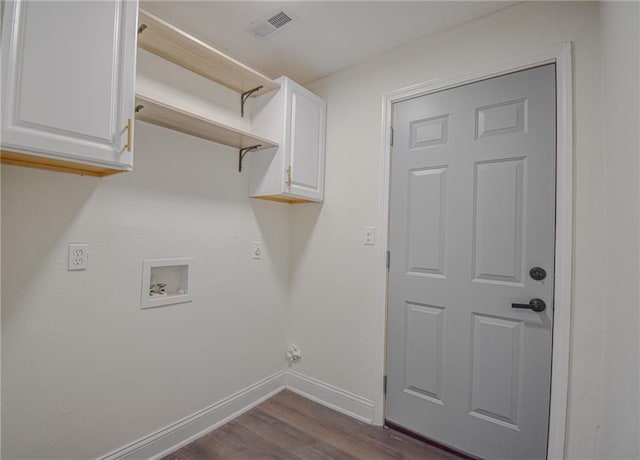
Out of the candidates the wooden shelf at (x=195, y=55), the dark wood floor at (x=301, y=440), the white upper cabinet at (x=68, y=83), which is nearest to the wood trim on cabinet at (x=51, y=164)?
the white upper cabinet at (x=68, y=83)

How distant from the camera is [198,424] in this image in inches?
74.7

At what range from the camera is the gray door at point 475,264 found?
1562 millimetres

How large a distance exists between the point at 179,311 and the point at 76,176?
908mm

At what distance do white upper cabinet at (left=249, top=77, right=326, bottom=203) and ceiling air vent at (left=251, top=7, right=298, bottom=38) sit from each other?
11.3 inches

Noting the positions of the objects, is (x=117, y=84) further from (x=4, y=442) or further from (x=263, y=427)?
(x=263, y=427)

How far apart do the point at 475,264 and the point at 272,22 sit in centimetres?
189

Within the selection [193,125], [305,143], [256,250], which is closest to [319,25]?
[305,143]

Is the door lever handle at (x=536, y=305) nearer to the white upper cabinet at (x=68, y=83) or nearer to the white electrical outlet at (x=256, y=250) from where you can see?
the white electrical outlet at (x=256, y=250)

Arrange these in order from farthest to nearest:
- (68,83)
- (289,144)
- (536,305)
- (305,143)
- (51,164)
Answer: (305,143) < (289,144) < (536,305) < (51,164) < (68,83)

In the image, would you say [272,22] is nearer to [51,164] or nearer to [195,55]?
[195,55]

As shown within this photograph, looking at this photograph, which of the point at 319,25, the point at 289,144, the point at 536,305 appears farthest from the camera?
the point at 289,144

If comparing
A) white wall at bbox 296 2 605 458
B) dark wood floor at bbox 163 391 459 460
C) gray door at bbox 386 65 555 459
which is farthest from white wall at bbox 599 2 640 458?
dark wood floor at bbox 163 391 459 460

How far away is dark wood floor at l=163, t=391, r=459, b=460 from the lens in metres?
1.75

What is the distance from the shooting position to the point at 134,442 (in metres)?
1.61
